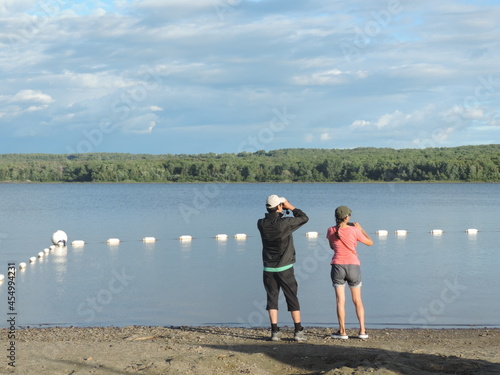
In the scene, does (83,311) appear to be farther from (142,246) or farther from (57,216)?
(57,216)

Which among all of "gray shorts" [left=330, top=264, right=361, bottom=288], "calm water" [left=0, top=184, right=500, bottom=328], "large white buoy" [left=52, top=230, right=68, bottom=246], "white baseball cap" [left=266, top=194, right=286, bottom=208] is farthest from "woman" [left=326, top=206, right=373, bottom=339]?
"large white buoy" [left=52, top=230, right=68, bottom=246]

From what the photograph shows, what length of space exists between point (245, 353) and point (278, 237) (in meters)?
1.61

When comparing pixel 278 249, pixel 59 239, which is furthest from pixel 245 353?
pixel 59 239

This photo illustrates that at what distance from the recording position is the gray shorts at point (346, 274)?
9.67 m

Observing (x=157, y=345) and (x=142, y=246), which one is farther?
(x=142, y=246)

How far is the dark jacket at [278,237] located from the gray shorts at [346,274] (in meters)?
0.63

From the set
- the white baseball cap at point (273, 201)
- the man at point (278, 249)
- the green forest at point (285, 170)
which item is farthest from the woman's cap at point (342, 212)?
the green forest at point (285, 170)

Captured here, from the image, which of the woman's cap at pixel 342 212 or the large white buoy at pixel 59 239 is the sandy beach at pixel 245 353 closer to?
the woman's cap at pixel 342 212

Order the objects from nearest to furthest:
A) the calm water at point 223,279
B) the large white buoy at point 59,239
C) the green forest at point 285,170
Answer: the calm water at point 223,279, the large white buoy at point 59,239, the green forest at point 285,170

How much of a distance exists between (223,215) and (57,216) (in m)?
11.8

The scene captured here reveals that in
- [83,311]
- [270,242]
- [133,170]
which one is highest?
[133,170]

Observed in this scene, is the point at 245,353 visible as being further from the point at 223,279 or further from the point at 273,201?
the point at 223,279

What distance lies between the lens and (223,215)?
161 ft

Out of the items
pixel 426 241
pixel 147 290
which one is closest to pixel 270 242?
pixel 147 290
